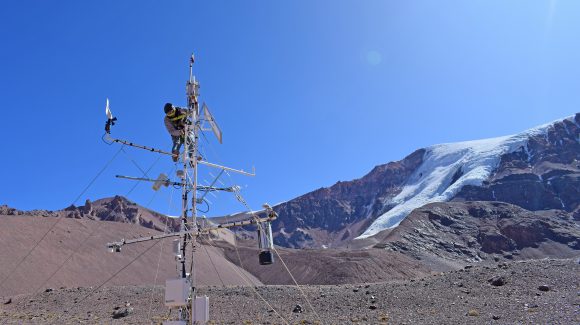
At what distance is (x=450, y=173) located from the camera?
172625 millimetres

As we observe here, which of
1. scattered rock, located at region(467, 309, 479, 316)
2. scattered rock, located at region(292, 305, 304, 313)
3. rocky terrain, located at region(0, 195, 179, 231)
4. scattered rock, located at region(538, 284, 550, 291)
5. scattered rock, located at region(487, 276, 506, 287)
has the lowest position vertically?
scattered rock, located at region(467, 309, 479, 316)

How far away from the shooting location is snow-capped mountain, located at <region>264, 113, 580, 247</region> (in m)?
135

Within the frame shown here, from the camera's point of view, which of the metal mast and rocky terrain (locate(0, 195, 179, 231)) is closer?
the metal mast

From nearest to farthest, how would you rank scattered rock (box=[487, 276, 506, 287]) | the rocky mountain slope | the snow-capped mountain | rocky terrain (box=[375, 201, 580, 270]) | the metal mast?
the metal mast
scattered rock (box=[487, 276, 506, 287])
the rocky mountain slope
rocky terrain (box=[375, 201, 580, 270])
the snow-capped mountain

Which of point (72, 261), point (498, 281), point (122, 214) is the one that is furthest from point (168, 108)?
point (122, 214)

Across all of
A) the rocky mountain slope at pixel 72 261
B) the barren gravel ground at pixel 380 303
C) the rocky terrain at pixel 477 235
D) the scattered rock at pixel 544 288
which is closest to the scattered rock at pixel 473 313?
the barren gravel ground at pixel 380 303

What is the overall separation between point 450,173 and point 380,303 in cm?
14952

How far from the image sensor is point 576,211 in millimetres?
122000

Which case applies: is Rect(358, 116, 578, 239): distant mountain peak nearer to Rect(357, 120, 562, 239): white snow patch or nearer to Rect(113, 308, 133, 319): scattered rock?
Rect(357, 120, 562, 239): white snow patch

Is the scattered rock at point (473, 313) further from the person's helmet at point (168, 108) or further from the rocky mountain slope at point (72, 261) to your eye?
the rocky mountain slope at point (72, 261)

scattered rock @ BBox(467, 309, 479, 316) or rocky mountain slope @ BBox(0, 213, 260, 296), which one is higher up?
rocky mountain slope @ BBox(0, 213, 260, 296)

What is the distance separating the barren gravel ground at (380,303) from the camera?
23344 mm

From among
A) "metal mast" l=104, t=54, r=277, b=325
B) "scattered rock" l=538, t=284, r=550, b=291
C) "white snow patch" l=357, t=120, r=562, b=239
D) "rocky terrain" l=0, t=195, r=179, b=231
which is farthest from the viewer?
"white snow patch" l=357, t=120, r=562, b=239


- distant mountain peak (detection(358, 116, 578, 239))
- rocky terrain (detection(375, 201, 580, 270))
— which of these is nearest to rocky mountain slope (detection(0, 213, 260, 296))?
rocky terrain (detection(375, 201, 580, 270))
